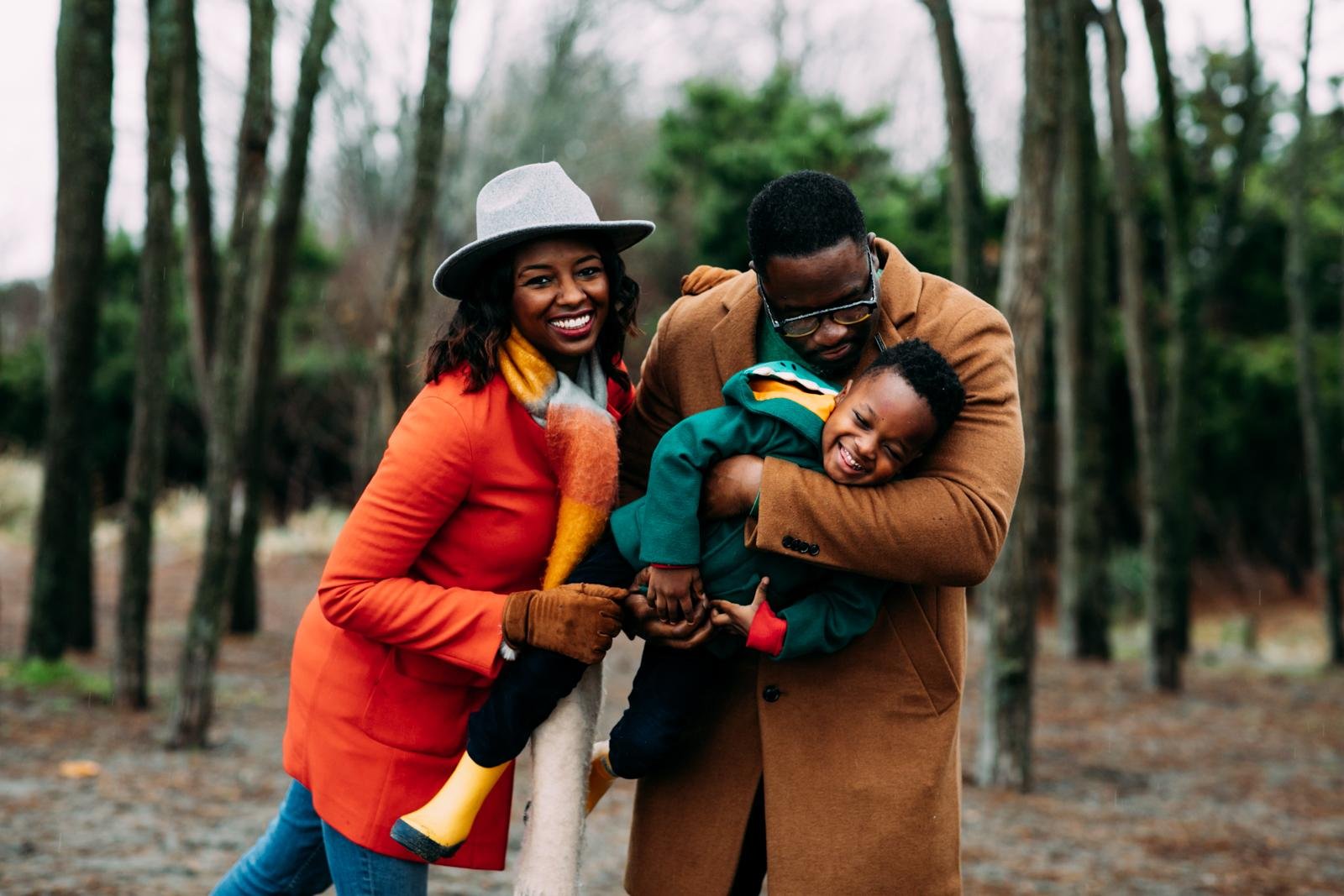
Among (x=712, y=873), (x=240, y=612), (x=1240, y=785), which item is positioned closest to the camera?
(x=712, y=873)

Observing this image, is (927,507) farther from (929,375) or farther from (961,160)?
(961,160)

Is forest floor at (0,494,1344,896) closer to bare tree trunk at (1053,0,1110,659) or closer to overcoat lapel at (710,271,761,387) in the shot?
bare tree trunk at (1053,0,1110,659)

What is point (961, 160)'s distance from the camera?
7.80 m

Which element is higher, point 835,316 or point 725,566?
point 835,316

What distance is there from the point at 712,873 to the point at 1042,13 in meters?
5.25

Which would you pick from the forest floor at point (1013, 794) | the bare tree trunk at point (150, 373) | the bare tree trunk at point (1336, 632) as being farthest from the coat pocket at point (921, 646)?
the bare tree trunk at point (1336, 632)

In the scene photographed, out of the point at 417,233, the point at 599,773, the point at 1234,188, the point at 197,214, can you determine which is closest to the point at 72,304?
the point at 197,214

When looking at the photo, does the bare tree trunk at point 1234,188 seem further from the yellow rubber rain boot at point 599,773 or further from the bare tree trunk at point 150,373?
the yellow rubber rain boot at point 599,773

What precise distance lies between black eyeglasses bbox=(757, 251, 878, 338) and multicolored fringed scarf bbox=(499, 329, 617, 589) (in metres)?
0.40

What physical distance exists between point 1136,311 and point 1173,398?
708 mm

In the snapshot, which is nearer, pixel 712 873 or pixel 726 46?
pixel 712 873

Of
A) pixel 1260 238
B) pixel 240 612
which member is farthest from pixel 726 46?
pixel 240 612

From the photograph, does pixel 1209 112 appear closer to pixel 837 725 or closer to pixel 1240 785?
pixel 1240 785

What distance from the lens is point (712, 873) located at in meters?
2.70
